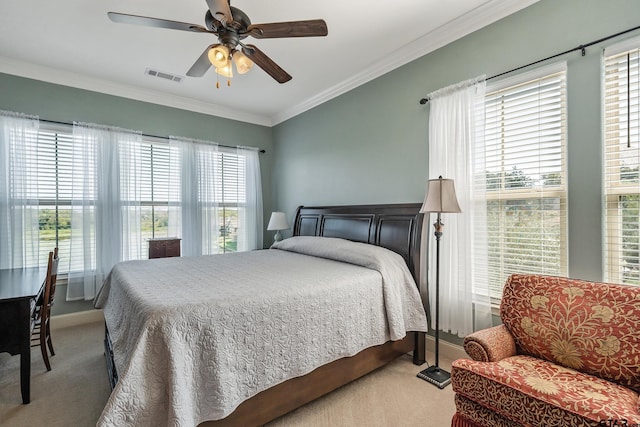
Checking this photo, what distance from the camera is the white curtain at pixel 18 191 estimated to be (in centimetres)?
311

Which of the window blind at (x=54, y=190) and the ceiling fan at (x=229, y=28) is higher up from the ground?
the ceiling fan at (x=229, y=28)

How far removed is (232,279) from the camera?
209 centimetres

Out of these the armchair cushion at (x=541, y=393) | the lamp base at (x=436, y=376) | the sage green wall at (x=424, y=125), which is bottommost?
the lamp base at (x=436, y=376)

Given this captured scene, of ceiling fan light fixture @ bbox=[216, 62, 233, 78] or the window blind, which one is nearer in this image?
ceiling fan light fixture @ bbox=[216, 62, 233, 78]

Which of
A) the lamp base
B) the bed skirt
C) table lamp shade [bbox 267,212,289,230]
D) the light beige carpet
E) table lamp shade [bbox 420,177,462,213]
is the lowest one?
the light beige carpet

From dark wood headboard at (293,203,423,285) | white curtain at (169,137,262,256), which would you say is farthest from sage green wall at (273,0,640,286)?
white curtain at (169,137,262,256)

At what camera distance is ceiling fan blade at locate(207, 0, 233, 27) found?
164 centimetres

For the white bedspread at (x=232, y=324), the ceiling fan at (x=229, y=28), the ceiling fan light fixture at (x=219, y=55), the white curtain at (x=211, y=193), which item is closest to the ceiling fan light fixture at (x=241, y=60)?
the ceiling fan at (x=229, y=28)

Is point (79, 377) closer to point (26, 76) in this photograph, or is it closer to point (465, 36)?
point (26, 76)

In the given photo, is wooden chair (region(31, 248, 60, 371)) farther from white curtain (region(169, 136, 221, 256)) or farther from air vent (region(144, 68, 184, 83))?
air vent (region(144, 68, 184, 83))

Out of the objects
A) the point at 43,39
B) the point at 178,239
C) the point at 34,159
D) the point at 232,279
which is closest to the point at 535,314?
the point at 232,279

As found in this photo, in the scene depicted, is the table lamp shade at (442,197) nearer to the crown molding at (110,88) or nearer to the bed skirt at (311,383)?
the bed skirt at (311,383)

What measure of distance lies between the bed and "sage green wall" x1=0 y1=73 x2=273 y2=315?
218 centimetres

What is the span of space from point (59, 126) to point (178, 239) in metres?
1.89
